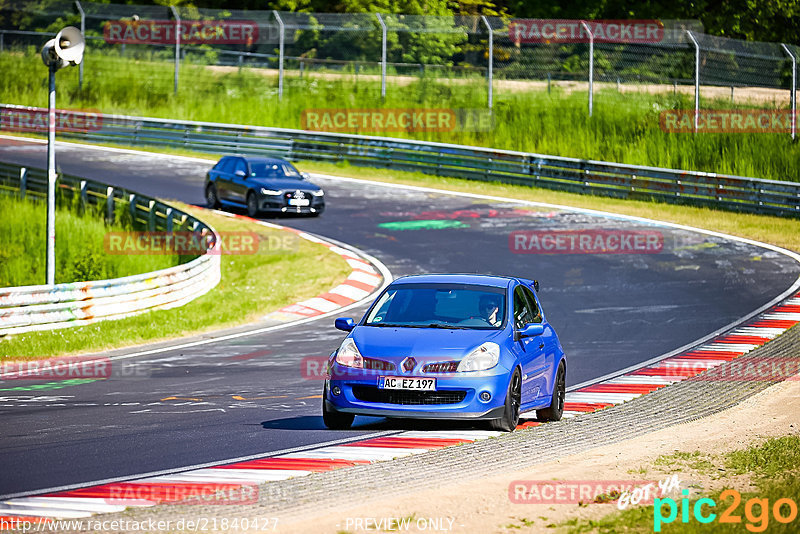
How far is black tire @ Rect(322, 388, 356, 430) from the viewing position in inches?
429

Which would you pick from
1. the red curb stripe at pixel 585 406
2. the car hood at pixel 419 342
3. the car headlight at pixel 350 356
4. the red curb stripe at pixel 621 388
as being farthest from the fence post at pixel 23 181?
the car headlight at pixel 350 356

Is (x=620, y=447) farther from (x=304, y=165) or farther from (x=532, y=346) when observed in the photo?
(x=304, y=165)

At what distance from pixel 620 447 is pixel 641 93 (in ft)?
91.4

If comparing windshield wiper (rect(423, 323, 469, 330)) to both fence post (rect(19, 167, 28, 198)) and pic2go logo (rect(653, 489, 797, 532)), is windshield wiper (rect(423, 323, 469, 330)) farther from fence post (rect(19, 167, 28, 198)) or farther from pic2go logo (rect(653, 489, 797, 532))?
fence post (rect(19, 167, 28, 198))

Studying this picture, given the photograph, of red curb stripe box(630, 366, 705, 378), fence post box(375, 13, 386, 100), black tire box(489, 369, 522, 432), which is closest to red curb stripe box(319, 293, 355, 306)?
red curb stripe box(630, 366, 705, 378)

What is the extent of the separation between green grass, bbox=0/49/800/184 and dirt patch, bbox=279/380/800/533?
22.5m

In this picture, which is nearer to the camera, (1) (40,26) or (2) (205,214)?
(2) (205,214)

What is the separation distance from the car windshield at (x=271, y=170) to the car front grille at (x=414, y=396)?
20219mm

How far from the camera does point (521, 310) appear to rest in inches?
466

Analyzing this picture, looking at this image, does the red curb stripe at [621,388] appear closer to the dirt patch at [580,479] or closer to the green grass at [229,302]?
the dirt patch at [580,479]

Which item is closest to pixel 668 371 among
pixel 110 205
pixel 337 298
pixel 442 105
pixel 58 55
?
pixel 337 298

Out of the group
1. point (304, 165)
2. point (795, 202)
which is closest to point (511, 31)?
point (304, 165)

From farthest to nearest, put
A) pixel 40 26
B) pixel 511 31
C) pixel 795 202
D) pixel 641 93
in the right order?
pixel 40 26, pixel 511 31, pixel 641 93, pixel 795 202

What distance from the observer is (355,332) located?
36.3 ft
